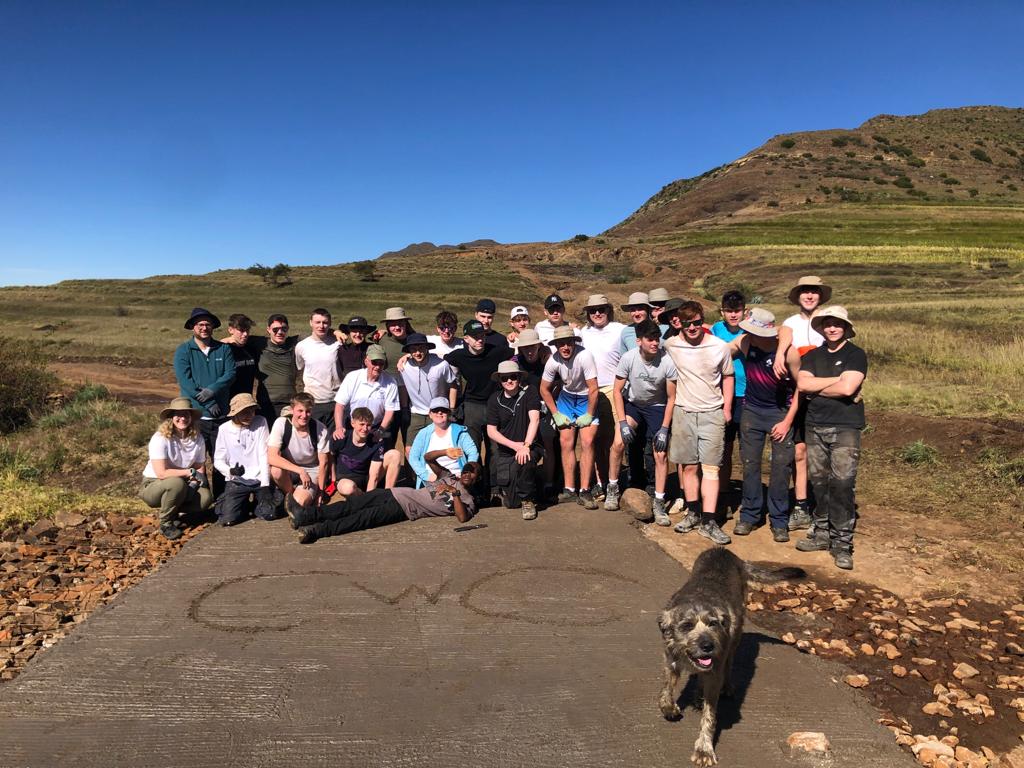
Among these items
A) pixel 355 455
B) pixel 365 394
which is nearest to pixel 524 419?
pixel 365 394

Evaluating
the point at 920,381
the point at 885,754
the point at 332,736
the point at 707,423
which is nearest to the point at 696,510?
the point at 707,423

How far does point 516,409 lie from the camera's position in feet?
22.3

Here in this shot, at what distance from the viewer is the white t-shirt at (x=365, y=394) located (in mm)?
6793

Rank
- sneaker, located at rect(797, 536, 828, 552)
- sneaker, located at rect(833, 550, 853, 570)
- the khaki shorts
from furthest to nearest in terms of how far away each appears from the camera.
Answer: the khaki shorts, sneaker, located at rect(797, 536, 828, 552), sneaker, located at rect(833, 550, 853, 570)

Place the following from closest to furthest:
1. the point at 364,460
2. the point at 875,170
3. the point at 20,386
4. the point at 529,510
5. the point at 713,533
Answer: the point at 713,533 → the point at 529,510 → the point at 364,460 → the point at 20,386 → the point at 875,170

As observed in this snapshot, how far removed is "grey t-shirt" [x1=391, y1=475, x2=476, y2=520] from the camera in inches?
252

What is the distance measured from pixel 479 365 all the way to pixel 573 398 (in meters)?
1.10

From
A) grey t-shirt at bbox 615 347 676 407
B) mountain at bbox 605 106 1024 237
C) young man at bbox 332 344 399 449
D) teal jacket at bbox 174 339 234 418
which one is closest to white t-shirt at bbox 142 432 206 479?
teal jacket at bbox 174 339 234 418

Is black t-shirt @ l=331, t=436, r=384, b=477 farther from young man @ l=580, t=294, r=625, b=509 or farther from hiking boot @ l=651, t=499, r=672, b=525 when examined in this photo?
hiking boot @ l=651, t=499, r=672, b=525

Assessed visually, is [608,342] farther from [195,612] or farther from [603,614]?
[195,612]

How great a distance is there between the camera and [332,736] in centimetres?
320

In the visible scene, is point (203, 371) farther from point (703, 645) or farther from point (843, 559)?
point (843, 559)

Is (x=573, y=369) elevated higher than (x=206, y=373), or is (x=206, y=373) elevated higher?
(x=206, y=373)

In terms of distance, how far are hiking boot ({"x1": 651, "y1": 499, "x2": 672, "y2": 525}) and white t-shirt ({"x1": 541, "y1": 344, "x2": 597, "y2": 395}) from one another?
1404 mm
